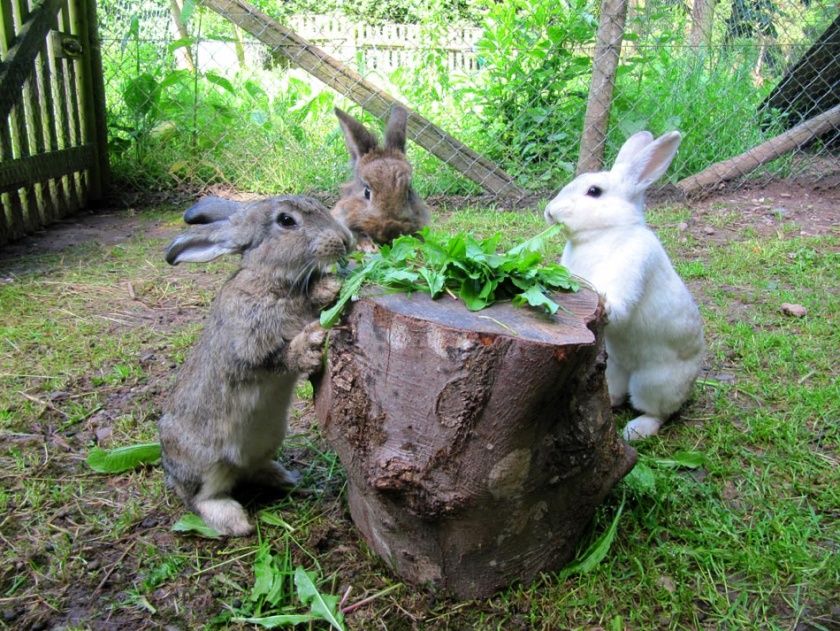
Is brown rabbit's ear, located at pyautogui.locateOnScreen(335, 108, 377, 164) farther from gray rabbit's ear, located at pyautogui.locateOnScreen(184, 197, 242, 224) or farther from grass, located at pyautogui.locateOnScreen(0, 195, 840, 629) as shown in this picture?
gray rabbit's ear, located at pyautogui.locateOnScreen(184, 197, 242, 224)

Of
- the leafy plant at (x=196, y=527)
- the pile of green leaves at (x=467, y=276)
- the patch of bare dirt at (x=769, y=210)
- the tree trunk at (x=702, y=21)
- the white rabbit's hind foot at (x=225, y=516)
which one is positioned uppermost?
the tree trunk at (x=702, y=21)

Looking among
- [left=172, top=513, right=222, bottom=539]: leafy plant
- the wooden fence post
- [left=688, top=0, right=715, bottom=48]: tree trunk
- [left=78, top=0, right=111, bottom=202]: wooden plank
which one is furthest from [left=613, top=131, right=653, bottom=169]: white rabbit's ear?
[left=78, top=0, right=111, bottom=202]: wooden plank

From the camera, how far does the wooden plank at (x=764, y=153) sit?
7195 millimetres

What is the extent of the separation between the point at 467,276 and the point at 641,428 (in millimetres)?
1479

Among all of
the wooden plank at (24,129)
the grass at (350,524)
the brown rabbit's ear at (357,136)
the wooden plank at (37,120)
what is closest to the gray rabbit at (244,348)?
the grass at (350,524)

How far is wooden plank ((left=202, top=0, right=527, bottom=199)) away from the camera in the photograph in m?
6.66

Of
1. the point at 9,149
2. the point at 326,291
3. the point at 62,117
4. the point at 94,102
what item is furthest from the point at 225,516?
the point at 94,102

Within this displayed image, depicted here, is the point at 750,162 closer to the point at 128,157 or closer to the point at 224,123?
the point at 224,123

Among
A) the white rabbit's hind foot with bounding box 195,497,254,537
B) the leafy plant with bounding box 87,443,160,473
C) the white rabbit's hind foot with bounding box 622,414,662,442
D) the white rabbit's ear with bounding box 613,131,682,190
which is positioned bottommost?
the leafy plant with bounding box 87,443,160,473

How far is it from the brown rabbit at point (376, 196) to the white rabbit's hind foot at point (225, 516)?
5.71ft

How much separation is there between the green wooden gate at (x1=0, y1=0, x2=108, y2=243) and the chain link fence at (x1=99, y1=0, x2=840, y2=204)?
1.35 feet

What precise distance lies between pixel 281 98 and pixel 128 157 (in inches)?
73.3

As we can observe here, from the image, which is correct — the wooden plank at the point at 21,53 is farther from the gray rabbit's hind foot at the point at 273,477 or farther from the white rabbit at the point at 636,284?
the white rabbit at the point at 636,284

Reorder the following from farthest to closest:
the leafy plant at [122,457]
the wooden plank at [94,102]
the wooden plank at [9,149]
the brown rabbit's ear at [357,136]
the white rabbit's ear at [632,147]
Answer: the wooden plank at [94,102] < the wooden plank at [9,149] < the brown rabbit's ear at [357,136] < the white rabbit's ear at [632,147] < the leafy plant at [122,457]
